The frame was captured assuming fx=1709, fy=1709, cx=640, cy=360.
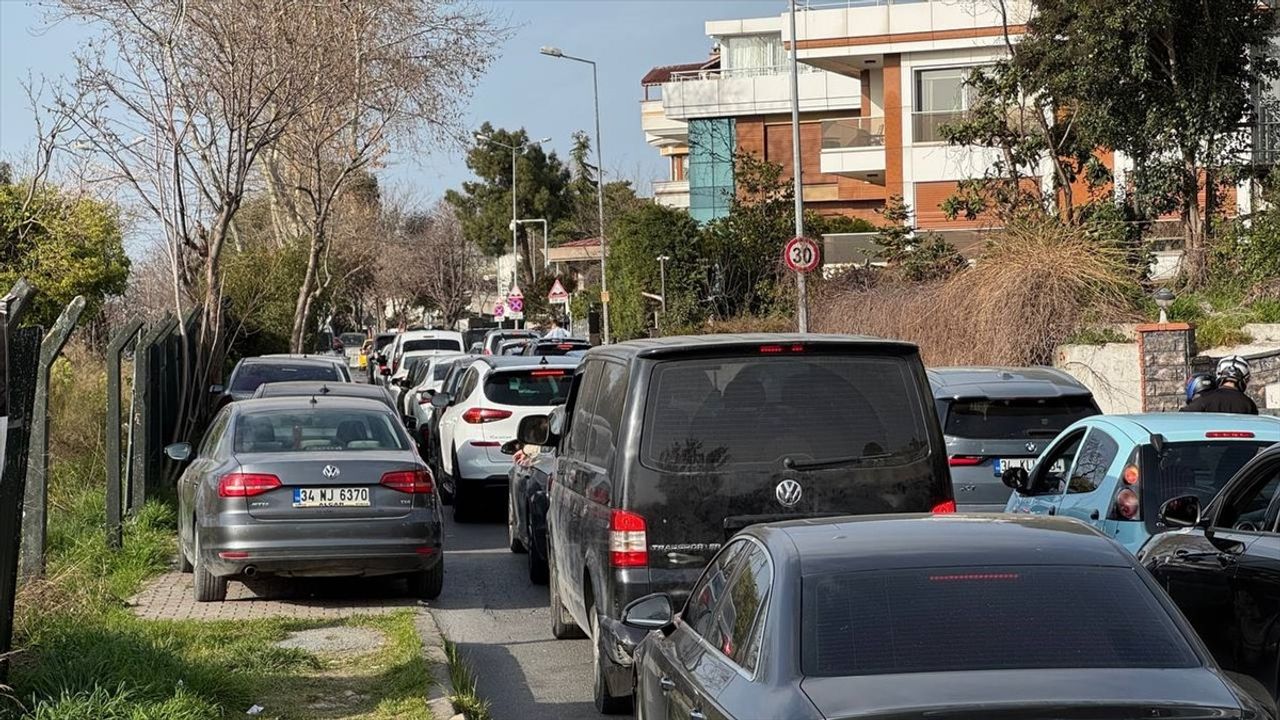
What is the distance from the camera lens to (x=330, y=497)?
39.9ft

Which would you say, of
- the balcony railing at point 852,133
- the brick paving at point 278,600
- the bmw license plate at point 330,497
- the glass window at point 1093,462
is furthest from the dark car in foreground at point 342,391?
the balcony railing at point 852,133

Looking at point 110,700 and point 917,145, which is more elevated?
point 917,145

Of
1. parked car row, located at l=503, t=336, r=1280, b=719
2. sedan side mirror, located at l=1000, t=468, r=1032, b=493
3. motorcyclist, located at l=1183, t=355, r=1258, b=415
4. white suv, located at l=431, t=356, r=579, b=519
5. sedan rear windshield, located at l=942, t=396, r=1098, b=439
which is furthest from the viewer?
white suv, located at l=431, t=356, r=579, b=519

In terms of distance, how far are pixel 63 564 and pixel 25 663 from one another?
16.2 ft

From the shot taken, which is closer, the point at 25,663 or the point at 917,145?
the point at 25,663

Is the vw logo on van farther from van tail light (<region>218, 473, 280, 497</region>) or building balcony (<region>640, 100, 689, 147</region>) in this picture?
building balcony (<region>640, 100, 689, 147</region>)

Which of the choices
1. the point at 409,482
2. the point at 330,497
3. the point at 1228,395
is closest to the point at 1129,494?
the point at 1228,395

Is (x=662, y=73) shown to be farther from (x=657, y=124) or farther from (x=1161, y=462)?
(x=1161, y=462)

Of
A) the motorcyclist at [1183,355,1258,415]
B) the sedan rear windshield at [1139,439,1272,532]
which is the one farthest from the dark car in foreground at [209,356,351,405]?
the sedan rear windshield at [1139,439,1272,532]

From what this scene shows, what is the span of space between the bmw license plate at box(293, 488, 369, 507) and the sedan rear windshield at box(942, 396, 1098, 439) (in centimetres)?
525

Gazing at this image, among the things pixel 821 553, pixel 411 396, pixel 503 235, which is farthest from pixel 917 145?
pixel 503 235

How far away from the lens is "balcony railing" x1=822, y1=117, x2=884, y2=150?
164 feet

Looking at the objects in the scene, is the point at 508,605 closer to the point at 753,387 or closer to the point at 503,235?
the point at 753,387

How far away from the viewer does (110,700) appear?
771 cm
